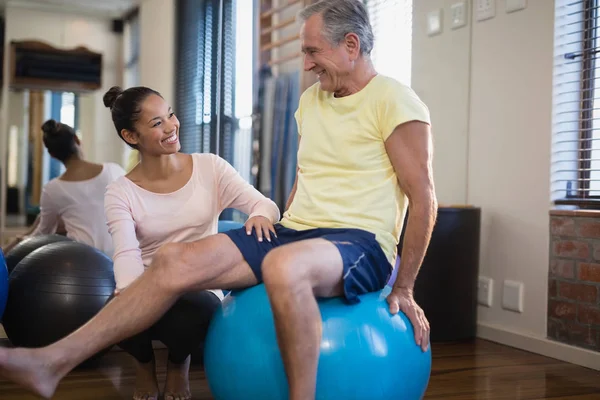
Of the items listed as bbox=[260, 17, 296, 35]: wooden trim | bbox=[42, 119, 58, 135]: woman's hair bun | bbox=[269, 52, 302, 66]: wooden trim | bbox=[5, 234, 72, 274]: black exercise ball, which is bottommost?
bbox=[5, 234, 72, 274]: black exercise ball

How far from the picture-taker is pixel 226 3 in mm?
5879

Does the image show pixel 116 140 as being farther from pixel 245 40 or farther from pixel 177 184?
pixel 177 184

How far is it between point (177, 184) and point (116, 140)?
6.32m

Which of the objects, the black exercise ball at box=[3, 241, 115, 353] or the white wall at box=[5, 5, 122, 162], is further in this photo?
the white wall at box=[5, 5, 122, 162]

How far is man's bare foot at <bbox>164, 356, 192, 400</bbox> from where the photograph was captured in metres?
2.08

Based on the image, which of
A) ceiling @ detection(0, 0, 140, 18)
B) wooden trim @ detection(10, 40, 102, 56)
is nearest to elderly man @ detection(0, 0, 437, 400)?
ceiling @ detection(0, 0, 140, 18)

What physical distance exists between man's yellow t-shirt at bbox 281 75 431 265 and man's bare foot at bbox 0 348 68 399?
713mm

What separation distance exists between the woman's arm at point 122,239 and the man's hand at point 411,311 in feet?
2.28

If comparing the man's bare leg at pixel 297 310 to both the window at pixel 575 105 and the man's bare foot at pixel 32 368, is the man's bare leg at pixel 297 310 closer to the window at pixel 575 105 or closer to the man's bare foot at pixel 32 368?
the man's bare foot at pixel 32 368

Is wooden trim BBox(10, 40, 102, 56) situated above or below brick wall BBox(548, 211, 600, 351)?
above

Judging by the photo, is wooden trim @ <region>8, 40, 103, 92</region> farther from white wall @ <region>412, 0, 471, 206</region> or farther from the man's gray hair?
the man's gray hair

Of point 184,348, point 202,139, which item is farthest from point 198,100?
point 184,348

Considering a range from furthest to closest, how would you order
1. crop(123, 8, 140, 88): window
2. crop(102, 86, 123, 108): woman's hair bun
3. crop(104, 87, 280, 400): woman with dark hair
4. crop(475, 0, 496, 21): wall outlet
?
crop(123, 8, 140, 88): window, crop(475, 0, 496, 21): wall outlet, crop(102, 86, 123, 108): woman's hair bun, crop(104, 87, 280, 400): woman with dark hair

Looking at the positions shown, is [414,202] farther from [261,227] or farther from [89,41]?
[89,41]
